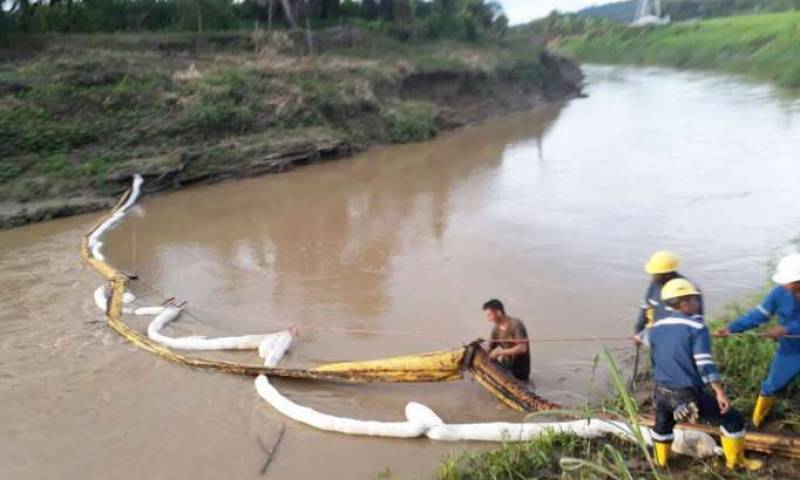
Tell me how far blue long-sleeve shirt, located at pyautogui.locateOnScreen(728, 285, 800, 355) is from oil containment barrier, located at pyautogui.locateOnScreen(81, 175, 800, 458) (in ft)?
2.05

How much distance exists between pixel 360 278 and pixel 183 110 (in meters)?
11.0

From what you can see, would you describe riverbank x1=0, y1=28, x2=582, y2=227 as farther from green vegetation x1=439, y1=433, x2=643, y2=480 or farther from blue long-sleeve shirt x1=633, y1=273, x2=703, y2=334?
blue long-sleeve shirt x1=633, y1=273, x2=703, y2=334

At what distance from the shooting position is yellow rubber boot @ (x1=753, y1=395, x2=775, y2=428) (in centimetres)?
→ 471

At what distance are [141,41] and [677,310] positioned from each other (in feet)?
72.2

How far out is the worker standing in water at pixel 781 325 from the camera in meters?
4.46

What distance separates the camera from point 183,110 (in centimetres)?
1914

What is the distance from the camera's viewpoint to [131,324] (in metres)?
8.60

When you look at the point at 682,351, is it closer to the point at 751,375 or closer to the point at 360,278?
the point at 751,375

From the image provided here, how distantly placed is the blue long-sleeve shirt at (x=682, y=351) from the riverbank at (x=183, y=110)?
45.5ft

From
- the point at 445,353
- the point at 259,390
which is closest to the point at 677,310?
the point at 445,353

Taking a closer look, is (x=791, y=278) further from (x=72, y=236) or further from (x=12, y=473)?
(x=72, y=236)

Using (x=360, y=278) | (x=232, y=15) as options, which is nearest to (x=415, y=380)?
(x=360, y=278)

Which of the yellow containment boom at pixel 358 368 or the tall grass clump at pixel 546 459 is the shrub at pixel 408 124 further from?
the tall grass clump at pixel 546 459

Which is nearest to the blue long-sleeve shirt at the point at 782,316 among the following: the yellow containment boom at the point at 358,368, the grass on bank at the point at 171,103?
the yellow containment boom at the point at 358,368
